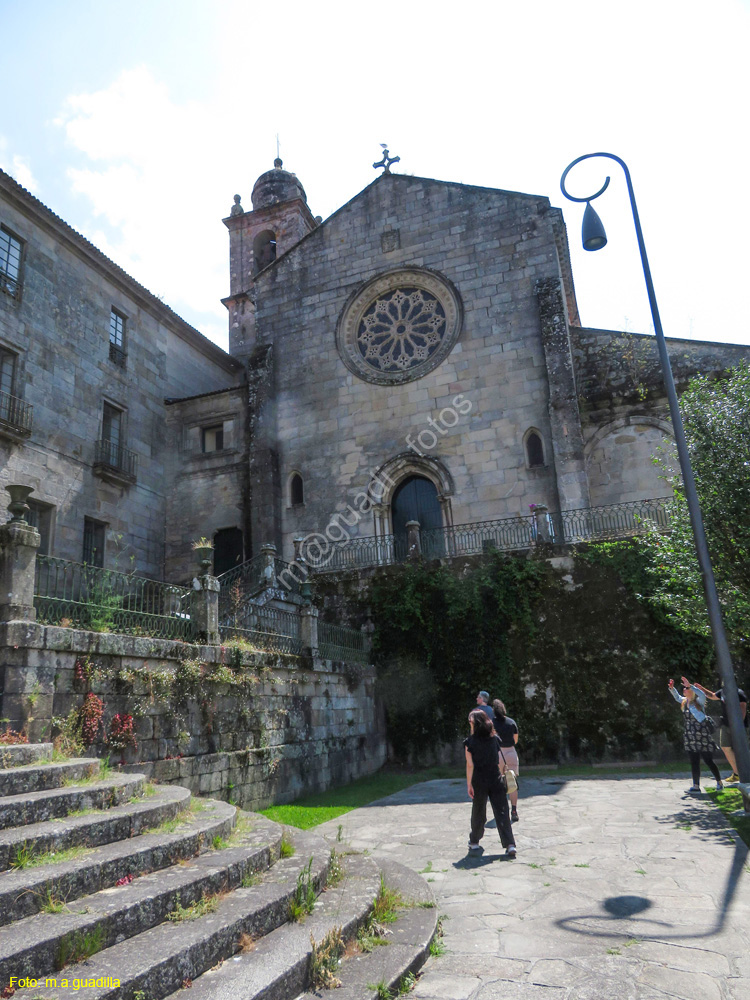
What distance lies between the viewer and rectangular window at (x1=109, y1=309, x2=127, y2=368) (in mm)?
18672

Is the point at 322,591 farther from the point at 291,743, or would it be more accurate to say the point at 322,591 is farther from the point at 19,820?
the point at 19,820

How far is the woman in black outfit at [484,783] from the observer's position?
21.1ft

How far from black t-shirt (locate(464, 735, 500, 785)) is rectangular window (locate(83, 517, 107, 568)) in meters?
12.7

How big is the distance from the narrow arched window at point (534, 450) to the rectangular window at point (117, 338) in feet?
36.8

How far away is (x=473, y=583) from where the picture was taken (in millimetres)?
14789

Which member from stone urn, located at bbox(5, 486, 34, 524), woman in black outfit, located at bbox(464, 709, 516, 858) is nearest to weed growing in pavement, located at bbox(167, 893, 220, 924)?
woman in black outfit, located at bbox(464, 709, 516, 858)

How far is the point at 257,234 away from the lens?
29266 millimetres

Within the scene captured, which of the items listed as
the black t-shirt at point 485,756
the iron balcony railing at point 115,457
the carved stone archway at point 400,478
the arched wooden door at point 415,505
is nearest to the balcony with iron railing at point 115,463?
the iron balcony railing at point 115,457

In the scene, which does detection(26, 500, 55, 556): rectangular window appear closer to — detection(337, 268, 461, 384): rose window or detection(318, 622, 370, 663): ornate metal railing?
detection(318, 622, 370, 663): ornate metal railing

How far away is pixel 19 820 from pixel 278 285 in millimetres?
19321

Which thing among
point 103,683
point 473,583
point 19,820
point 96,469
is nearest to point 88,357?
point 96,469

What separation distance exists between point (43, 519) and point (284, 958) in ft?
46.8

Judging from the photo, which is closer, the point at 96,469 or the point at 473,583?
the point at 473,583

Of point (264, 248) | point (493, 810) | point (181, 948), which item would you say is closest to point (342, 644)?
point (493, 810)
